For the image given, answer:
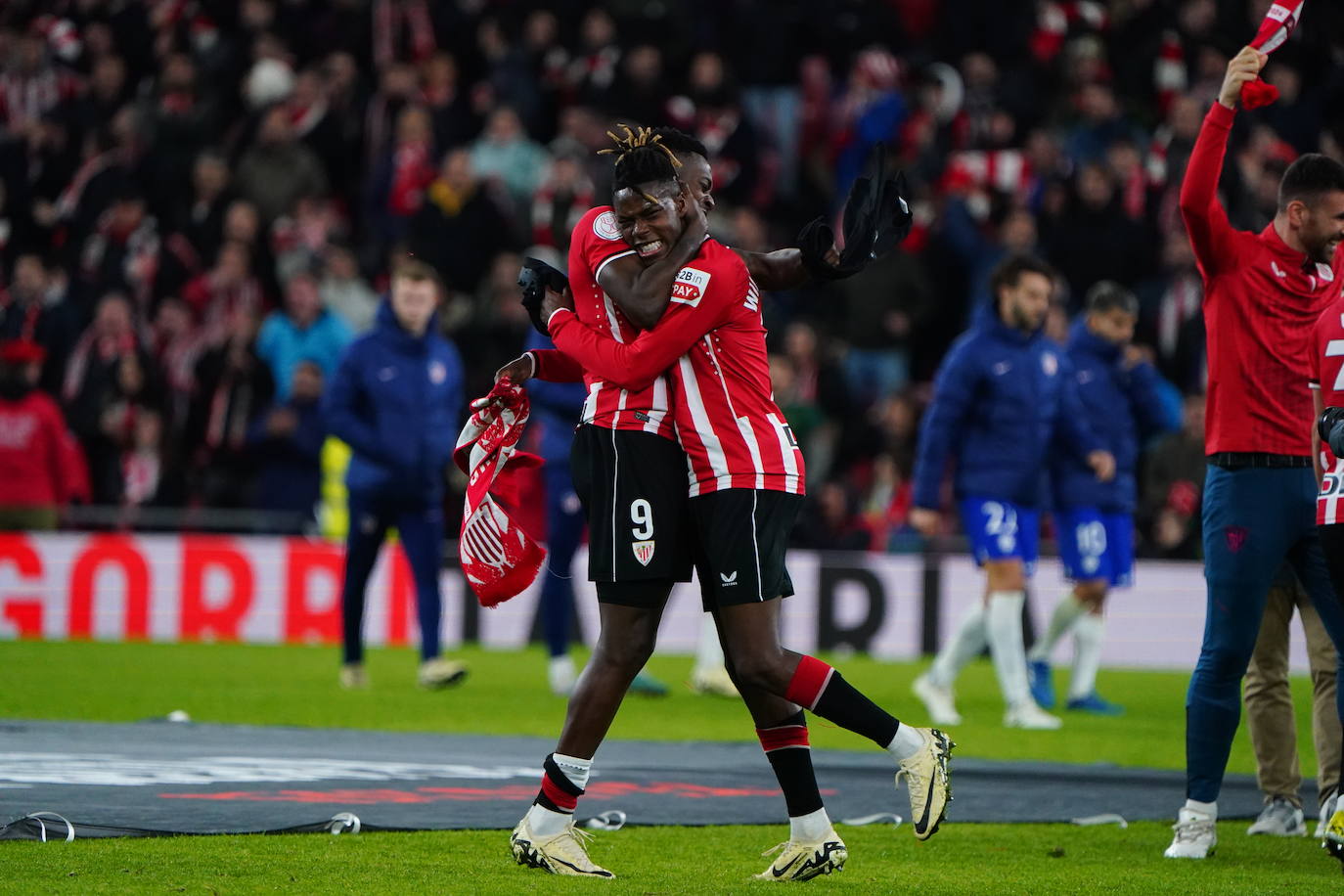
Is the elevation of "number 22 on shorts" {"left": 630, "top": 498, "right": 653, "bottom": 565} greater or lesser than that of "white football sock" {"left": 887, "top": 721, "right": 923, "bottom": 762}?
greater

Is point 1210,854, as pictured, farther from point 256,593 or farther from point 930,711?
point 256,593

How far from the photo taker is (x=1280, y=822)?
6.71 meters

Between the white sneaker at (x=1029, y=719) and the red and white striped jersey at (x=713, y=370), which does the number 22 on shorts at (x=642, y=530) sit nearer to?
the red and white striped jersey at (x=713, y=370)

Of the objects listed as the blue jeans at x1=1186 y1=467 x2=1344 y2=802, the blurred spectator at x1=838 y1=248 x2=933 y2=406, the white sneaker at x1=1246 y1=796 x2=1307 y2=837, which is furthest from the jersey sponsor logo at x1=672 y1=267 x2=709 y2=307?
the blurred spectator at x1=838 y1=248 x2=933 y2=406

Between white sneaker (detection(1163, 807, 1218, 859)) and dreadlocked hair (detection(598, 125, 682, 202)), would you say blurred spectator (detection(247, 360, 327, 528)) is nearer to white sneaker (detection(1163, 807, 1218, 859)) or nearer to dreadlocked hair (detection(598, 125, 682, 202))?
dreadlocked hair (detection(598, 125, 682, 202))

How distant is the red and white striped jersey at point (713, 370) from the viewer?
5570 millimetres

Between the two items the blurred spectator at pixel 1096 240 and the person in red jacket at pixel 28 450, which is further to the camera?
the blurred spectator at pixel 1096 240

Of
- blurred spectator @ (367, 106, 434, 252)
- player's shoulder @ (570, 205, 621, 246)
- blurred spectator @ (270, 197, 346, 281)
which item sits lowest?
player's shoulder @ (570, 205, 621, 246)

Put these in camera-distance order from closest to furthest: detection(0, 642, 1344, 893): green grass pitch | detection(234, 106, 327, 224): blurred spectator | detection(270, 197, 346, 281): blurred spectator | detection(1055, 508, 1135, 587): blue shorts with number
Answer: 1. detection(0, 642, 1344, 893): green grass pitch
2. detection(1055, 508, 1135, 587): blue shorts with number
3. detection(270, 197, 346, 281): blurred spectator
4. detection(234, 106, 327, 224): blurred spectator

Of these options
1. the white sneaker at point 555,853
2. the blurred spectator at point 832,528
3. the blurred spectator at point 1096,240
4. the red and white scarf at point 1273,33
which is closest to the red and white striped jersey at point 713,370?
the white sneaker at point 555,853

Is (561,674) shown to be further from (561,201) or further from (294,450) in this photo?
(561,201)

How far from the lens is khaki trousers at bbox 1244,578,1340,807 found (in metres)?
6.79

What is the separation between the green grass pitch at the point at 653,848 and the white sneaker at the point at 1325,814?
0.07 m

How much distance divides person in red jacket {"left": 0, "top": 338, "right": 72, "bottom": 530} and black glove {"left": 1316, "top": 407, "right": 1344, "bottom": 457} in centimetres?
1253
